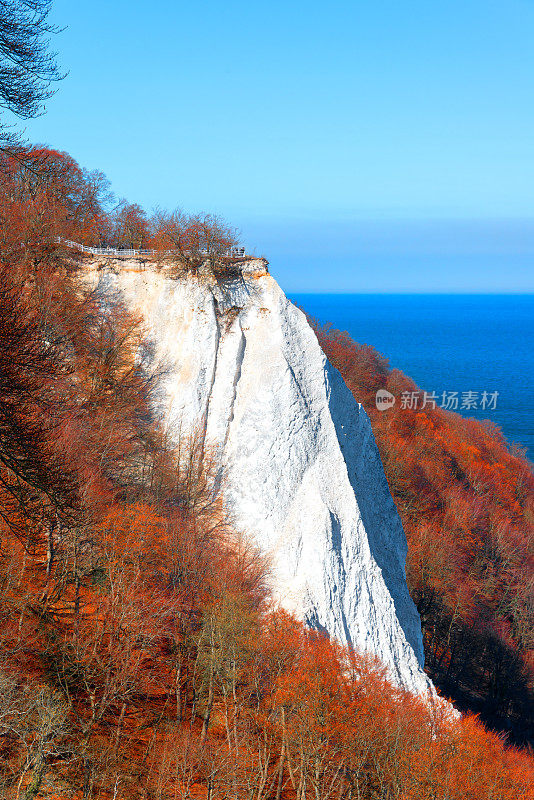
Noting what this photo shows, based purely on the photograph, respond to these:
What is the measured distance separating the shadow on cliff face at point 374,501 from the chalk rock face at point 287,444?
0.09 meters

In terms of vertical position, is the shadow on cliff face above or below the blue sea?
below

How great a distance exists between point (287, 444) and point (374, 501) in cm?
551

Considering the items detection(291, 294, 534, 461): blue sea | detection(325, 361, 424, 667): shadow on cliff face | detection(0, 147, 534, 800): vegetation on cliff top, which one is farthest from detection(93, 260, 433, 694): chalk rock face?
detection(291, 294, 534, 461): blue sea

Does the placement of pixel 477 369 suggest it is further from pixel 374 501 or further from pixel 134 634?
pixel 134 634

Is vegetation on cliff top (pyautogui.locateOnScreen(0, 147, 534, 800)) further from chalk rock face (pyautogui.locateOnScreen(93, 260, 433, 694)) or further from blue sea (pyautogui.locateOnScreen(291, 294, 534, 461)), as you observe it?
blue sea (pyautogui.locateOnScreen(291, 294, 534, 461))

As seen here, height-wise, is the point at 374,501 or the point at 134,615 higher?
the point at 374,501

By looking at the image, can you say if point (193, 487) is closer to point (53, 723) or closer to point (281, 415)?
point (281, 415)

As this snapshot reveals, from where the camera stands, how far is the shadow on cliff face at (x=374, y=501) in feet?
84.4

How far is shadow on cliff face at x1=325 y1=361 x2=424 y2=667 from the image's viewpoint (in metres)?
25.7

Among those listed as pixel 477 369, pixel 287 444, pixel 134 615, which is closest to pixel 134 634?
pixel 134 615

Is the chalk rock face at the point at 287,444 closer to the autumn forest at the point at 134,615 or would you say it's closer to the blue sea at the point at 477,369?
the autumn forest at the point at 134,615

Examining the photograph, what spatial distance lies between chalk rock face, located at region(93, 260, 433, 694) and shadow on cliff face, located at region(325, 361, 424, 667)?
0.09 meters

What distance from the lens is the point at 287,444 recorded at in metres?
25.4

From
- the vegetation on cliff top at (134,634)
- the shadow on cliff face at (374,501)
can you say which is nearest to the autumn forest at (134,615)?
the vegetation on cliff top at (134,634)
